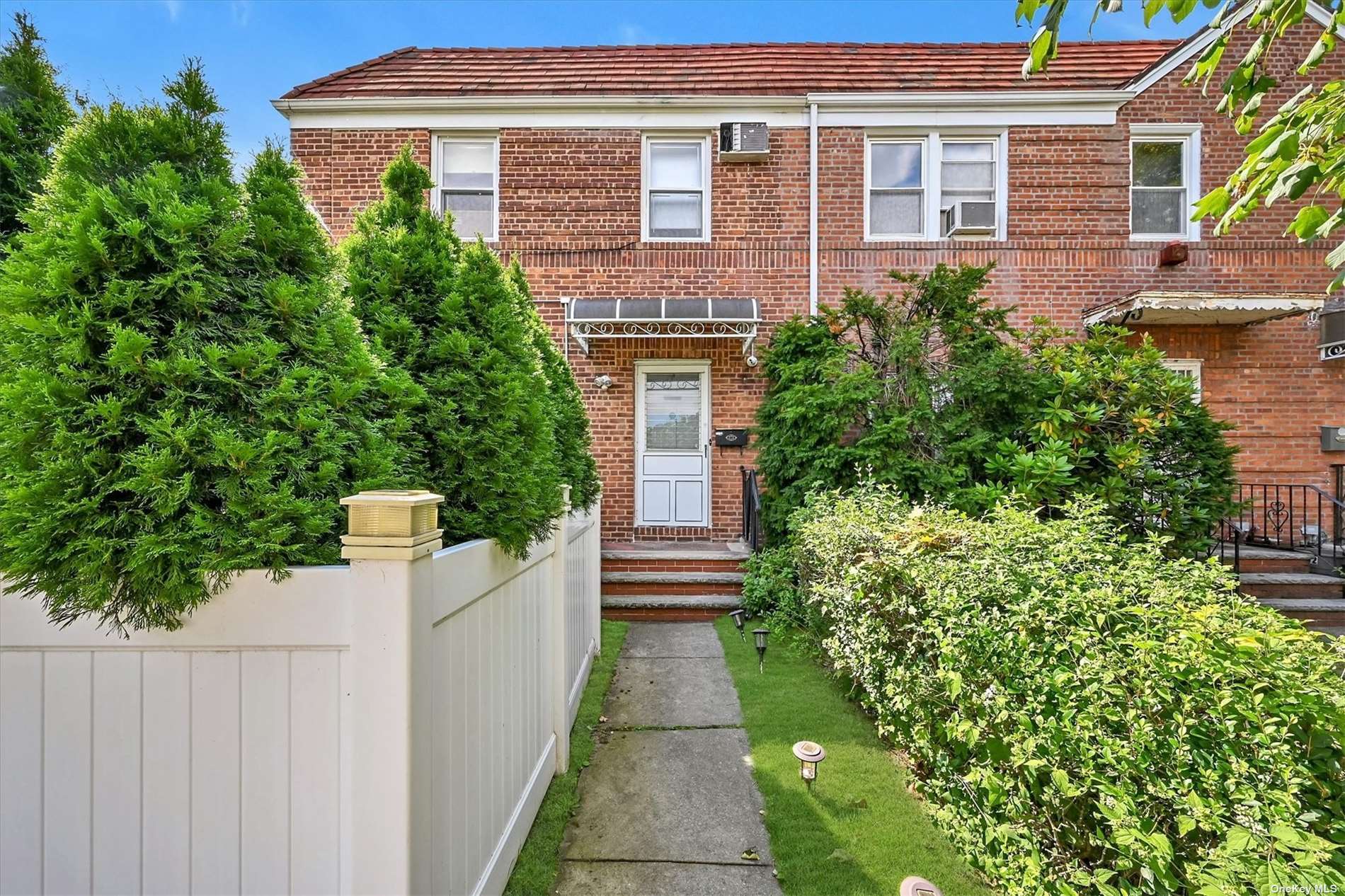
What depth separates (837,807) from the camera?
280 cm

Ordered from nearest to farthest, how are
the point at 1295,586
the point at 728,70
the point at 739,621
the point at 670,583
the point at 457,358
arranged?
the point at 457,358, the point at 739,621, the point at 1295,586, the point at 670,583, the point at 728,70

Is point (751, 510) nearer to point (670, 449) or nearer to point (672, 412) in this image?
point (670, 449)

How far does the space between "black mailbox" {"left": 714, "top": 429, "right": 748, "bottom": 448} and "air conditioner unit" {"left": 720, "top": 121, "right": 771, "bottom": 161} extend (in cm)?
374

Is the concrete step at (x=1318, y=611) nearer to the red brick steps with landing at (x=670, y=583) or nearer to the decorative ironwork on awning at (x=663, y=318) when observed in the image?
the red brick steps with landing at (x=670, y=583)

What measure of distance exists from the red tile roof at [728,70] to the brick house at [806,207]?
0.22 feet

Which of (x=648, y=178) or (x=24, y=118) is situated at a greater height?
(x=648, y=178)

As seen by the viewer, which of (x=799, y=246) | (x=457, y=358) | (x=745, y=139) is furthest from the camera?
(x=799, y=246)

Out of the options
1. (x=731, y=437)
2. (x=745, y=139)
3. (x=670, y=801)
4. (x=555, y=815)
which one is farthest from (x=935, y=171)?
(x=555, y=815)

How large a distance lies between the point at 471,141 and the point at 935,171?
6.49 meters

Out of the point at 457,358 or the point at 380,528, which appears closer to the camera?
the point at 380,528

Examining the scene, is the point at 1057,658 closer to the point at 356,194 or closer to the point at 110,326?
the point at 110,326

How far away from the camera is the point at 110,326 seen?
1420 mm

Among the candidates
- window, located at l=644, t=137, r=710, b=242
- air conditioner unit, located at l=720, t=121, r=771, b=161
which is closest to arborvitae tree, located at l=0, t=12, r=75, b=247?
window, located at l=644, t=137, r=710, b=242

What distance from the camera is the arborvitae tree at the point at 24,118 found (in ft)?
6.50
